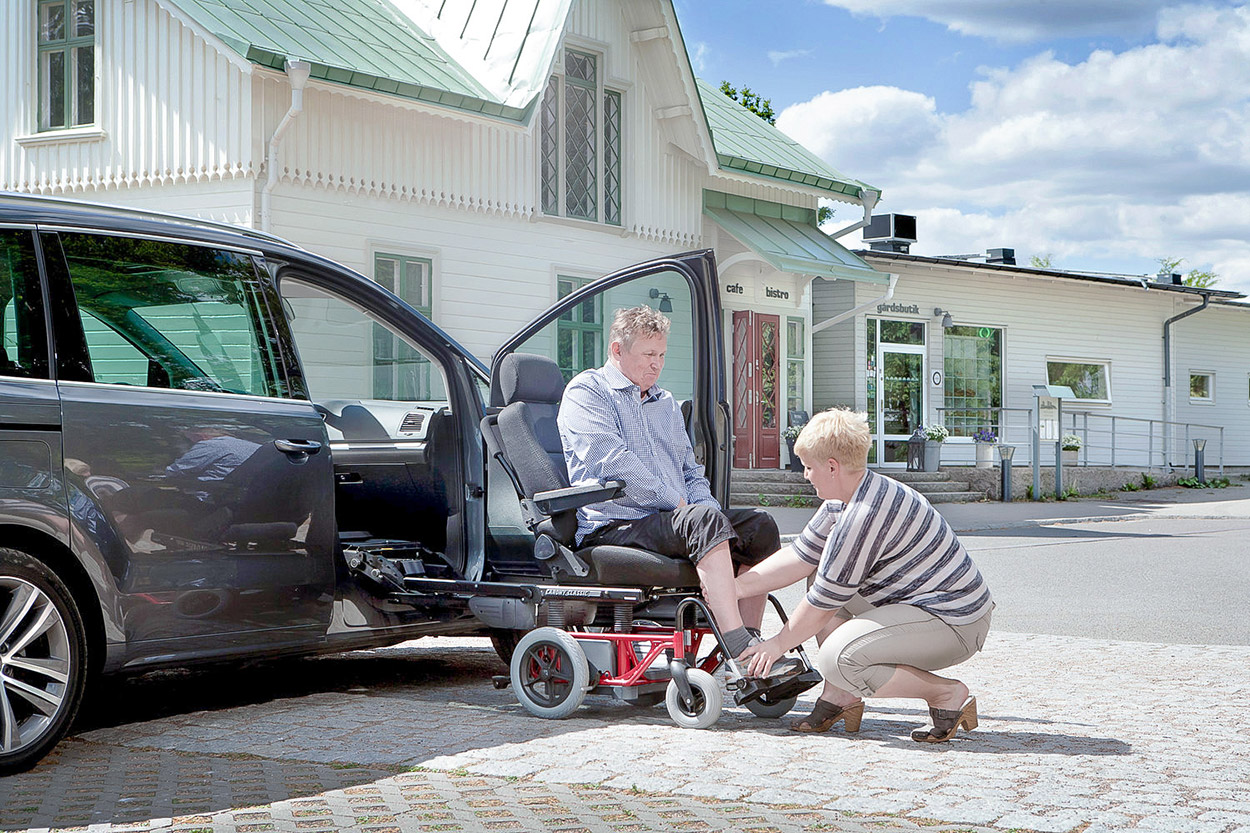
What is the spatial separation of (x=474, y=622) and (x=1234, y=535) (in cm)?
1352

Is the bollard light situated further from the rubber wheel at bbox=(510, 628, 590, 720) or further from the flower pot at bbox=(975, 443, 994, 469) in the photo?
the rubber wheel at bbox=(510, 628, 590, 720)

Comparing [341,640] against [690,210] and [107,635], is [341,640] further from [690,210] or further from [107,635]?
[690,210]

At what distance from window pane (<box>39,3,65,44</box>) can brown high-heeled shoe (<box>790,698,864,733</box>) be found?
14.4 m

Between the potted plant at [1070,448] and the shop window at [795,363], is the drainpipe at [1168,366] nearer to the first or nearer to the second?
the potted plant at [1070,448]

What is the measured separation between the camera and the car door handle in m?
5.99

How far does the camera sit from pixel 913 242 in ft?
93.5

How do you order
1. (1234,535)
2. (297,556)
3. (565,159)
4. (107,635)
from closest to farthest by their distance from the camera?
(107,635)
(297,556)
(1234,535)
(565,159)

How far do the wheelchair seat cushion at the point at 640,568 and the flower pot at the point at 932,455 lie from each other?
786 inches

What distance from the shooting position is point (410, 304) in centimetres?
1705

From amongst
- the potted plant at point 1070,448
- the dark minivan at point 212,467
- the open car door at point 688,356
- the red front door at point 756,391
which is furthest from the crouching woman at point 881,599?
the potted plant at point 1070,448

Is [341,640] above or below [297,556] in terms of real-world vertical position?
below

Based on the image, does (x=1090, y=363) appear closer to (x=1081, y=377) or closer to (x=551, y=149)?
(x=1081, y=377)

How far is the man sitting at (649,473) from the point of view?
5.84 m

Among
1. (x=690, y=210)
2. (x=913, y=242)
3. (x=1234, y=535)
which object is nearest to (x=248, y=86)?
(x=690, y=210)
